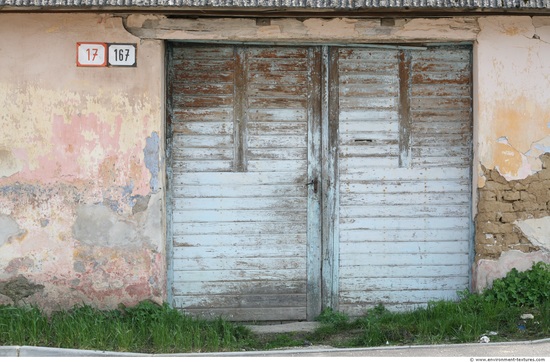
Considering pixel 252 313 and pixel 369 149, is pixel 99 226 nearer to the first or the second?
pixel 252 313

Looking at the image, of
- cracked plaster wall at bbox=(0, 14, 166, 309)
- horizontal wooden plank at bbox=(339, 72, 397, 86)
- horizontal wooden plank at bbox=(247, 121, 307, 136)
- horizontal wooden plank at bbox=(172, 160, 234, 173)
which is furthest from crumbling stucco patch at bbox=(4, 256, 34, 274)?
horizontal wooden plank at bbox=(339, 72, 397, 86)

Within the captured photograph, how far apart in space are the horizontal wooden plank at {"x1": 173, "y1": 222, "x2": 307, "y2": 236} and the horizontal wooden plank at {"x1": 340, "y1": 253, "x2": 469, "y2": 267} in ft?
1.79

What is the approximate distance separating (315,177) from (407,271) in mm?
1270

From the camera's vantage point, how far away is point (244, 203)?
791 cm

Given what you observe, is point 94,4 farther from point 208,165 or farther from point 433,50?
point 433,50

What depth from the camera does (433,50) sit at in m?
7.93

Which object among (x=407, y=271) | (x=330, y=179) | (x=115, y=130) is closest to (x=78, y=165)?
(x=115, y=130)

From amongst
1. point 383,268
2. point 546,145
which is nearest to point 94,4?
point 383,268

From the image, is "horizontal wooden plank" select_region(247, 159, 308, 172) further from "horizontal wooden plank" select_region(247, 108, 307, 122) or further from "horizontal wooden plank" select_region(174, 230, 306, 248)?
"horizontal wooden plank" select_region(174, 230, 306, 248)

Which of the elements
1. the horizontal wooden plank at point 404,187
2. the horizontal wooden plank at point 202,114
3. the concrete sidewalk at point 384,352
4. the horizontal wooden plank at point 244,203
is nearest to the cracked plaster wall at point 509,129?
the horizontal wooden plank at point 404,187

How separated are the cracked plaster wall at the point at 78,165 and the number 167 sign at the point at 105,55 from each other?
5 cm

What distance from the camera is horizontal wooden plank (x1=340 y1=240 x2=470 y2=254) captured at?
314 inches

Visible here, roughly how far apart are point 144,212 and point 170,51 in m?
1.53

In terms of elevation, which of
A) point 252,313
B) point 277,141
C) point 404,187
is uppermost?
point 277,141
